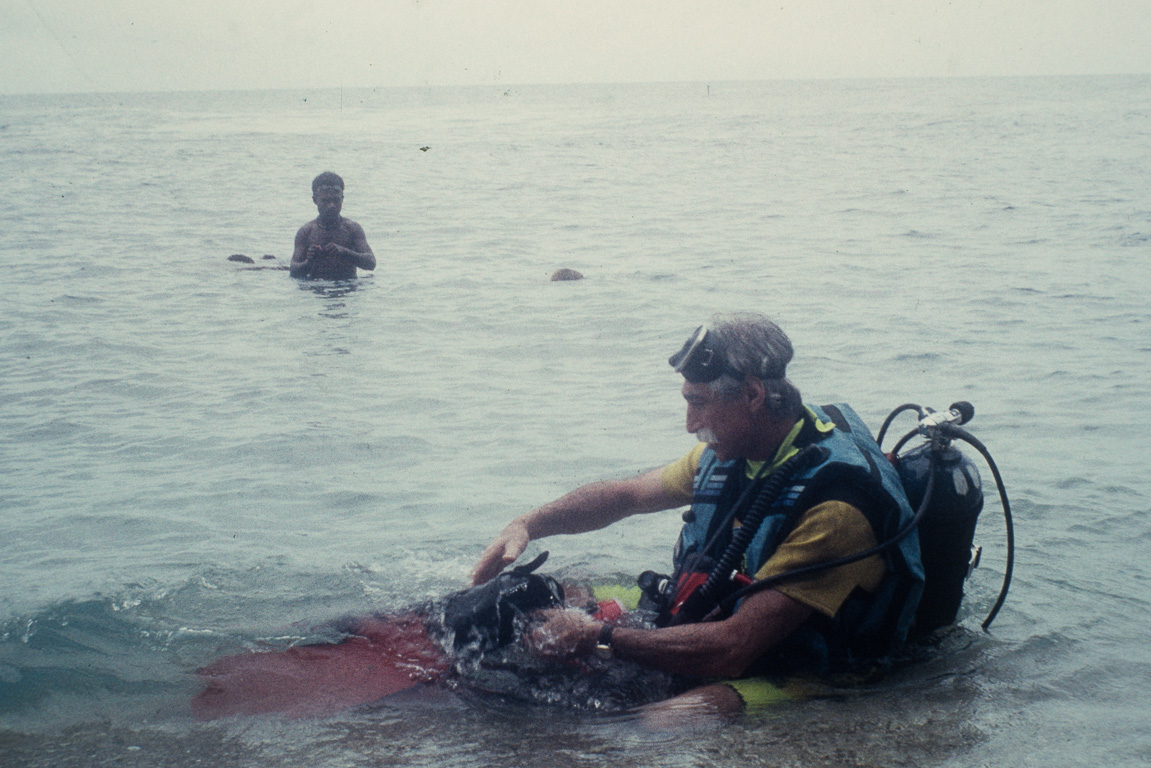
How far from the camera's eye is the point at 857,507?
10.1 ft

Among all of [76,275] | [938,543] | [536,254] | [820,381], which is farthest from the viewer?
[536,254]

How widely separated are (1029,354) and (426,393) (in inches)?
200

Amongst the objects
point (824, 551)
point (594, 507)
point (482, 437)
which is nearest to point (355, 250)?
point (482, 437)

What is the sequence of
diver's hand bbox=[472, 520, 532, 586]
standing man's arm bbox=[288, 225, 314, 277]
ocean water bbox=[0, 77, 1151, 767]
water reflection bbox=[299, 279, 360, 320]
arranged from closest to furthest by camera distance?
ocean water bbox=[0, 77, 1151, 767]
diver's hand bbox=[472, 520, 532, 586]
water reflection bbox=[299, 279, 360, 320]
standing man's arm bbox=[288, 225, 314, 277]

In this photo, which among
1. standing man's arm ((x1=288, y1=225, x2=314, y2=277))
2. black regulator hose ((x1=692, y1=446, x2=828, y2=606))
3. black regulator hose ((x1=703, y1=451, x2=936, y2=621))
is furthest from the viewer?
standing man's arm ((x1=288, y1=225, x2=314, y2=277))

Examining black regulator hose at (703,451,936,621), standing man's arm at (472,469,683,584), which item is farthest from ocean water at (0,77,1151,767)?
standing man's arm at (472,469,683,584)

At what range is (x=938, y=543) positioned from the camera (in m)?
3.34

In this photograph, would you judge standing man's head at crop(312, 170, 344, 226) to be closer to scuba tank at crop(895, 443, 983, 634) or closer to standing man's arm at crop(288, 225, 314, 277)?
standing man's arm at crop(288, 225, 314, 277)

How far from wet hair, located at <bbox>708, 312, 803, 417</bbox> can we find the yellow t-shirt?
1.21ft

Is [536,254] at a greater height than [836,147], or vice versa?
[836,147]

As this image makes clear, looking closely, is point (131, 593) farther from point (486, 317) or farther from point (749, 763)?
point (486, 317)

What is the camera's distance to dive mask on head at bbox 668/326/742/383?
10.7 feet

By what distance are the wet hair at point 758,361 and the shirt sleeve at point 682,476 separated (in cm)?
63

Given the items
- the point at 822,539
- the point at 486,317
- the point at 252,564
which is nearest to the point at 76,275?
the point at 486,317
